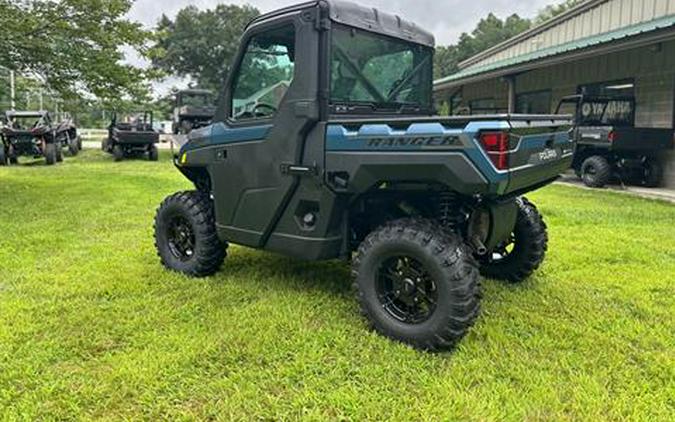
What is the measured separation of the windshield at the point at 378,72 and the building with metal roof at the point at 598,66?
6.67 metres

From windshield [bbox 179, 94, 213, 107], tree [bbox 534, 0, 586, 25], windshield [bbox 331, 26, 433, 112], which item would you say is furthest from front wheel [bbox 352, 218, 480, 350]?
tree [bbox 534, 0, 586, 25]

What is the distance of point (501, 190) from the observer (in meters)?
2.76

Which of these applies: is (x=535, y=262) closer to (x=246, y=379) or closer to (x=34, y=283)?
(x=246, y=379)

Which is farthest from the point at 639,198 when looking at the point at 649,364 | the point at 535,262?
the point at 649,364

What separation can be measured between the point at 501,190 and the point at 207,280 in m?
2.43

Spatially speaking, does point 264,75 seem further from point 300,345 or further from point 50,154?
point 50,154

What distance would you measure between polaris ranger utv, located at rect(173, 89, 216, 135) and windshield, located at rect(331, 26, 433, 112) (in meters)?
14.8

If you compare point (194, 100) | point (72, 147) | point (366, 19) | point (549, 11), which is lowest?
point (72, 147)

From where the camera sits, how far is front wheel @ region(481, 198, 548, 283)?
405cm

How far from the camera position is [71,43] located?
28.9ft

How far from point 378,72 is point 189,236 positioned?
2.05 m

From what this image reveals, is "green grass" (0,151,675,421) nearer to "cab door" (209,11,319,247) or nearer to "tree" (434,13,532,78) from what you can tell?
"cab door" (209,11,319,247)

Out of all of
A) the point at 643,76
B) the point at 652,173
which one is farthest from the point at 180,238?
the point at 643,76

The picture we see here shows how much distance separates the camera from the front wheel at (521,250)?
405 cm
